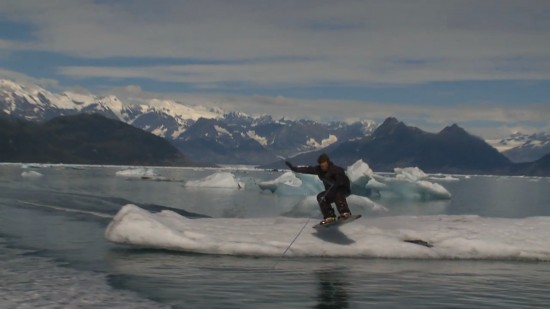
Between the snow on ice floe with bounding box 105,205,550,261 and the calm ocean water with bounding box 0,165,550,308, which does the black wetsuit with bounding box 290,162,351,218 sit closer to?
the snow on ice floe with bounding box 105,205,550,261

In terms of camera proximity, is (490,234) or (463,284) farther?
(490,234)

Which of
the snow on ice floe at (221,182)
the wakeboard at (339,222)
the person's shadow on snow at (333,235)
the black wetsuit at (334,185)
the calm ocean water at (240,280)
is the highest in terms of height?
the snow on ice floe at (221,182)

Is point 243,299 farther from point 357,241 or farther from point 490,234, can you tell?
point 490,234

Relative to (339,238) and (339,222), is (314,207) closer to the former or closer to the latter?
(339,238)

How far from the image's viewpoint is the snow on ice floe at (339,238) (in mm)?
22703

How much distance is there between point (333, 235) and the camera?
23562 mm

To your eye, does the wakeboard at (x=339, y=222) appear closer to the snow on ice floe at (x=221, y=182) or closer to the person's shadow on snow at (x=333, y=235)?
the person's shadow on snow at (x=333, y=235)

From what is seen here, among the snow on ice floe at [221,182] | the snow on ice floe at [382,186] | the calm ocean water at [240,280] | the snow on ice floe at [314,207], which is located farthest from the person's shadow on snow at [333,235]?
the snow on ice floe at [221,182]

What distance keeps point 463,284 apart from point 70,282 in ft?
37.1

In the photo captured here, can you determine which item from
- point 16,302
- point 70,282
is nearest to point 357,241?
point 70,282

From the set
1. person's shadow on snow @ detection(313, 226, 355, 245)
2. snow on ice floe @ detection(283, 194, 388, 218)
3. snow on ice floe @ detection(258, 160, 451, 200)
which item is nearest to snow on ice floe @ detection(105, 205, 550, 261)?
person's shadow on snow @ detection(313, 226, 355, 245)

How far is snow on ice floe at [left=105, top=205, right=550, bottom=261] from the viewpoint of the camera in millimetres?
22703

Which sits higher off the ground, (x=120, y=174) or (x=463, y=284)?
(x=120, y=174)

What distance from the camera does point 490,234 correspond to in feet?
79.3
